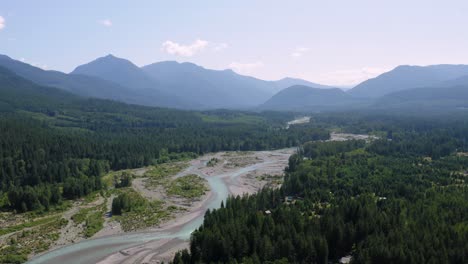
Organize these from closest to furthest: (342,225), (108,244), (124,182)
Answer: (342,225), (108,244), (124,182)

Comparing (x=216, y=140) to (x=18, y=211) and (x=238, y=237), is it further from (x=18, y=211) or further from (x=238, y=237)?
(x=238, y=237)

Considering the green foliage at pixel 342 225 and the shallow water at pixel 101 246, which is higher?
the green foliage at pixel 342 225

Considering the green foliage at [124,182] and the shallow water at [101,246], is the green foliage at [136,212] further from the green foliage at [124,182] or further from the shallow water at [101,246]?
the green foliage at [124,182]

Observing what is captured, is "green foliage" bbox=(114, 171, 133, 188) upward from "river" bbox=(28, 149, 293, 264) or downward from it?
upward

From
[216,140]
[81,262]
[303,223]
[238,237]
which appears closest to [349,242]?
[303,223]

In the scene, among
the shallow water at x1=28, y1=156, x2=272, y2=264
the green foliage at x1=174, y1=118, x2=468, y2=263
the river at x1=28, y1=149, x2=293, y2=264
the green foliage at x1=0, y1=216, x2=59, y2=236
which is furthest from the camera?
the green foliage at x1=0, y1=216, x2=59, y2=236

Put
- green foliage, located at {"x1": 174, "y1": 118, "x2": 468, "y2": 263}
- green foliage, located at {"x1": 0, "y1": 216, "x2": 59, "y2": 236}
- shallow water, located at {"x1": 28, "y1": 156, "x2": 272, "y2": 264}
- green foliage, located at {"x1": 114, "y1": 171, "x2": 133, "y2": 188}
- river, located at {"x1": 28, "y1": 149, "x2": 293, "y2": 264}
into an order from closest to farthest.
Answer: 1. green foliage, located at {"x1": 174, "y1": 118, "x2": 468, "y2": 263}
2. shallow water, located at {"x1": 28, "y1": 156, "x2": 272, "y2": 264}
3. river, located at {"x1": 28, "y1": 149, "x2": 293, "y2": 264}
4. green foliage, located at {"x1": 0, "y1": 216, "x2": 59, "y2": 236}
5. green foliage, located at {"x1": 114, "y1": 171, "x2": 133, "y2": 188}

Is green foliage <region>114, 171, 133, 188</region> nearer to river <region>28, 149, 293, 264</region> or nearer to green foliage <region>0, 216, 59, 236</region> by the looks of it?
river <region>28, 149, 293, 264</region>

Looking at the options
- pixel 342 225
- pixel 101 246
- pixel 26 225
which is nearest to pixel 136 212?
pixel 101 246

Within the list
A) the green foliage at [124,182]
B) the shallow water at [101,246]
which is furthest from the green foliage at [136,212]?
the green foliage at [124,182]

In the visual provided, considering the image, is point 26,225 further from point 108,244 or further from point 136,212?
point 136,212

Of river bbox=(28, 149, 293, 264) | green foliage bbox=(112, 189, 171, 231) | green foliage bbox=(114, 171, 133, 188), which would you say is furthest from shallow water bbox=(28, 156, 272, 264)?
green foliage bbox=(114, 171, 133, 188)
